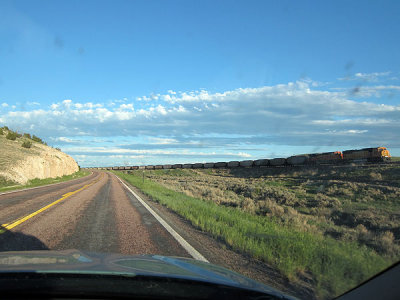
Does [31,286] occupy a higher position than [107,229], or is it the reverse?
[31,286]

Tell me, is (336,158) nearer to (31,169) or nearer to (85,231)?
(31,169)

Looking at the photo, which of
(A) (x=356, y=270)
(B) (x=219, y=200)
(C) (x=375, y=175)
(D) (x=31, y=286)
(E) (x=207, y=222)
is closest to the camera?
(D) (x=31, y=286)

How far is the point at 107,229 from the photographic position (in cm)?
786

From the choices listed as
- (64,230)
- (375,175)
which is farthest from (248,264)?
(375,175)

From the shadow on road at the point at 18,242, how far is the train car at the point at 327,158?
46.8 meters

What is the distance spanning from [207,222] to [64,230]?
3901mm

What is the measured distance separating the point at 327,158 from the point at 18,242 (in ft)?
157

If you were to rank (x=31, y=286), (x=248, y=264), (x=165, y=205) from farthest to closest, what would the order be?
(x=165, y=205), (x=248, y=264), (x=31, y=286)

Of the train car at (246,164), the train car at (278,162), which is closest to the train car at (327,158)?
the train car at (278,162)

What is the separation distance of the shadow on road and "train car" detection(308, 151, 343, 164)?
1842 inches

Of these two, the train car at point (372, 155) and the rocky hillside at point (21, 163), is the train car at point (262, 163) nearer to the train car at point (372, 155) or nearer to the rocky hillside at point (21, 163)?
the train car at point (372, 155)

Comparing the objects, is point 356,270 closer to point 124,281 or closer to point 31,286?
point 124,281

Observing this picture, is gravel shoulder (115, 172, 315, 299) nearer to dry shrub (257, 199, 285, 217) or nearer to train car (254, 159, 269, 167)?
dry shrub (257, 199, 285, 217)

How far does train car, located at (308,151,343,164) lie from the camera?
153 ft
